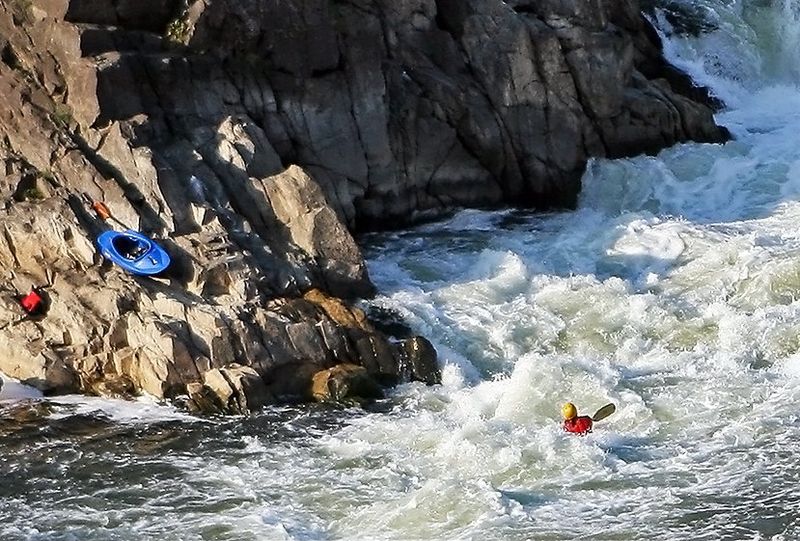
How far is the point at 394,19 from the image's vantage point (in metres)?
25.5

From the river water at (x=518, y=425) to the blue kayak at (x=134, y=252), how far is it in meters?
2.04

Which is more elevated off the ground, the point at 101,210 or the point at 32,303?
the point at 101,210

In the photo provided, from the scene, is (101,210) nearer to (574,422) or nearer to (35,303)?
(35,303)

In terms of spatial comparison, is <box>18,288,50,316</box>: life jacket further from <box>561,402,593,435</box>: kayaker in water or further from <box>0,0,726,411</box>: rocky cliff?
<box>561,402,593,435</box>: kayaker in water

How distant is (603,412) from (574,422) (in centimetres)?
62

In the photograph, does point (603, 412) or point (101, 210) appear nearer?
point (603, 412)

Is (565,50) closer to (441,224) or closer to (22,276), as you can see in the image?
(441,224)

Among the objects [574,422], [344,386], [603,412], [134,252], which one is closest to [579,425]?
[574,422]

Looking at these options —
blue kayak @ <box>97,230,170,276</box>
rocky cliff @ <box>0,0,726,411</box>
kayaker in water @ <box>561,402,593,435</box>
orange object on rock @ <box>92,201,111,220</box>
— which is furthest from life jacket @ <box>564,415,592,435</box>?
orange object on rock @ <box>92,201,111,220</box>

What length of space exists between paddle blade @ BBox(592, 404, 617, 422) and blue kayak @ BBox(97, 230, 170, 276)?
21.2ft

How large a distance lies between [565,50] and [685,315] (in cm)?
825

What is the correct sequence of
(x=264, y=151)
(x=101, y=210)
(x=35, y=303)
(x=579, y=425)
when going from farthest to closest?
(x=264, y=151) < (x=101, y=210) < (x=35, y=303) < (x=579, y=425)

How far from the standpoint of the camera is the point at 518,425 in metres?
17.3

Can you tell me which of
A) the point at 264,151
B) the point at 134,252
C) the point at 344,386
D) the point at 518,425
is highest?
the point at 264,151
